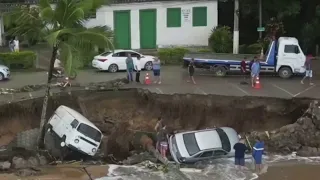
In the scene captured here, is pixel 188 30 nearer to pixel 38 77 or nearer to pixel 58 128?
pixel 38 77

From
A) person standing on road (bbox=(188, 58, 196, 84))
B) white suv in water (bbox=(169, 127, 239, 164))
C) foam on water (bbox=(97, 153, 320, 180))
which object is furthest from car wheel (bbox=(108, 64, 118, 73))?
foam on water (bbox=(97, 153, 320, 180))

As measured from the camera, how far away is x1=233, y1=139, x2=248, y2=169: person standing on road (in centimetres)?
2227

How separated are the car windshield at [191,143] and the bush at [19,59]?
603 inches

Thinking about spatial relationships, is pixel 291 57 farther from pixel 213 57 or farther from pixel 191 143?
pixel 191 143

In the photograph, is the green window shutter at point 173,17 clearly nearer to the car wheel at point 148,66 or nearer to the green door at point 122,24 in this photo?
the green door at point 122,24

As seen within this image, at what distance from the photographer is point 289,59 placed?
32438 mm

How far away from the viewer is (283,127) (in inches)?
1035

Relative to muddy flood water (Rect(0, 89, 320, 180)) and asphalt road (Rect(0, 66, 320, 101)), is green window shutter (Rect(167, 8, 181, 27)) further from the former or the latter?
muddy flood water (Rect(0, 89, 320, 180))

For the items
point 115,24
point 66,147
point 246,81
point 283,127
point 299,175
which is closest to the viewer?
point 299,175

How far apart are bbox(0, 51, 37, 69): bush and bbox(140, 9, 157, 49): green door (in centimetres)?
894

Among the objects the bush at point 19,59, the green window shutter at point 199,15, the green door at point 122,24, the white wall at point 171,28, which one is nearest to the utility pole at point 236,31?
the white wall at point 171,28

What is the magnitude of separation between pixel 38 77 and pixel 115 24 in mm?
9585

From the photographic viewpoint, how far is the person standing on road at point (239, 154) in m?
22.3

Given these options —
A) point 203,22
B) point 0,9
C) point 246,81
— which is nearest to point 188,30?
point 203,22
